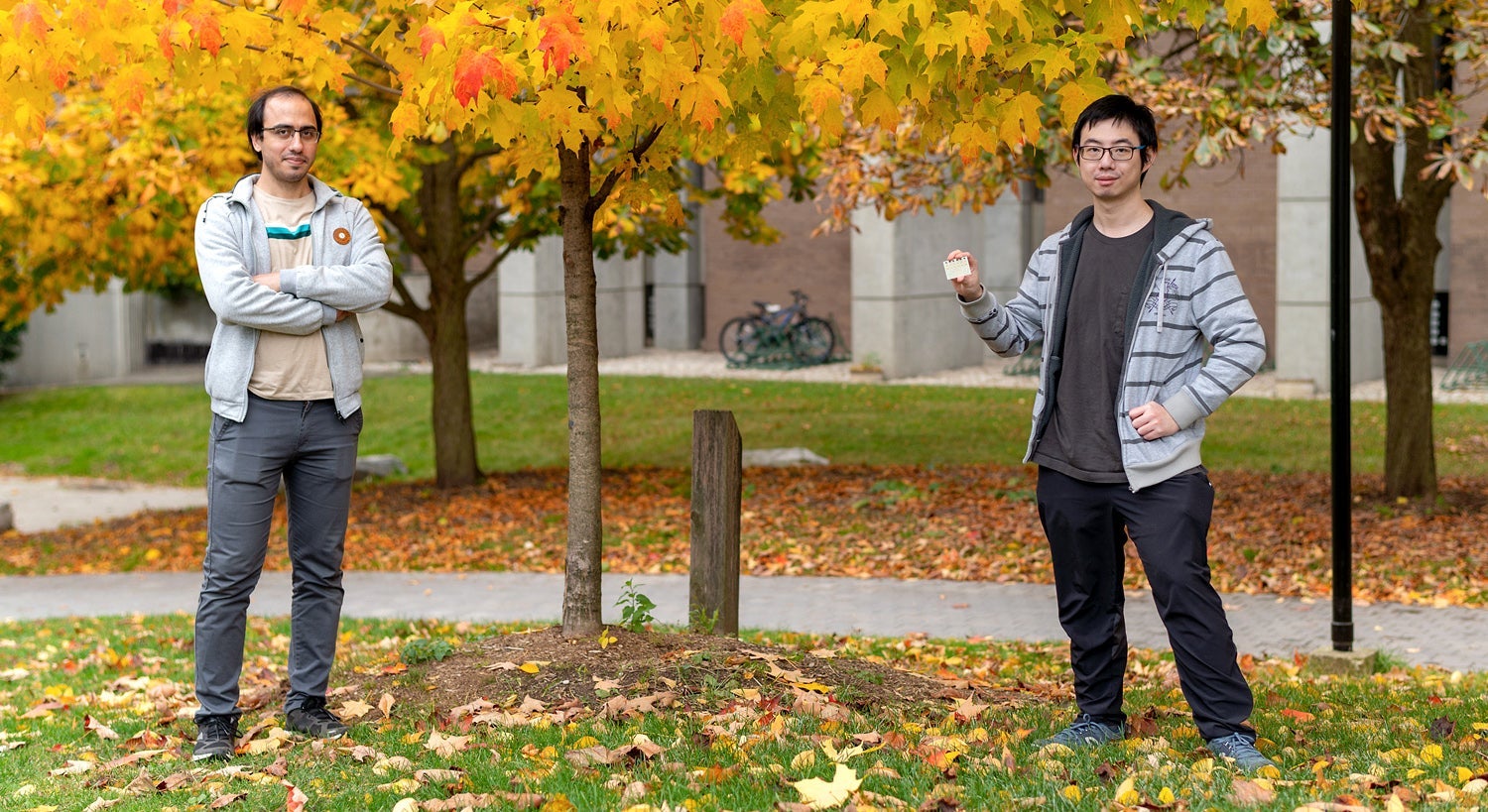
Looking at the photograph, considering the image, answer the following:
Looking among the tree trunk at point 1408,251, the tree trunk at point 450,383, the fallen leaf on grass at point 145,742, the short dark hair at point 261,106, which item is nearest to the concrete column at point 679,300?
the tree trunk at point 450,383

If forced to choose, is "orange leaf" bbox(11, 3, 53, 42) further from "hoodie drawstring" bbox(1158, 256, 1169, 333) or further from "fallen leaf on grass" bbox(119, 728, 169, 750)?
"hoodie drawstring" bbox(1158, 256, 1169, 333)

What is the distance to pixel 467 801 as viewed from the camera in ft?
12.9

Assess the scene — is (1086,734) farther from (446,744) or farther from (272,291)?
(272,291)

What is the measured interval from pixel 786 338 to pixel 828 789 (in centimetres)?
2096

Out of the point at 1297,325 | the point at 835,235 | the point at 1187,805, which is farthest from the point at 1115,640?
the point at 835,235

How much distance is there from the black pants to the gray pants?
215 centimetres

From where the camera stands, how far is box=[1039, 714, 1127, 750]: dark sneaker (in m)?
4.32

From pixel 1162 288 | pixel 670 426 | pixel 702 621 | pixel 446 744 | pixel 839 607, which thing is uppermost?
pixel 1162 288

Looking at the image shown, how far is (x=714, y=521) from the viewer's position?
6.00 meters

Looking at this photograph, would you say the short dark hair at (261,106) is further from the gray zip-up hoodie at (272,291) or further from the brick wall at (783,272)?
the brick wall at (783,272)

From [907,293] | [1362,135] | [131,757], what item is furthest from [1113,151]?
[907,293]

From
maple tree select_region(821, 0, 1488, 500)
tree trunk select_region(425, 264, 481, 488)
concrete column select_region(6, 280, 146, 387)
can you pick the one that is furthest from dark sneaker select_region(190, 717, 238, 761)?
concrete column select_region(6, 280, 146, 387)

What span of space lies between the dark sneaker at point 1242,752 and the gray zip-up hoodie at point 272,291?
2658mm

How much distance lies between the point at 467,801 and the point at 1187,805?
5.82ft
